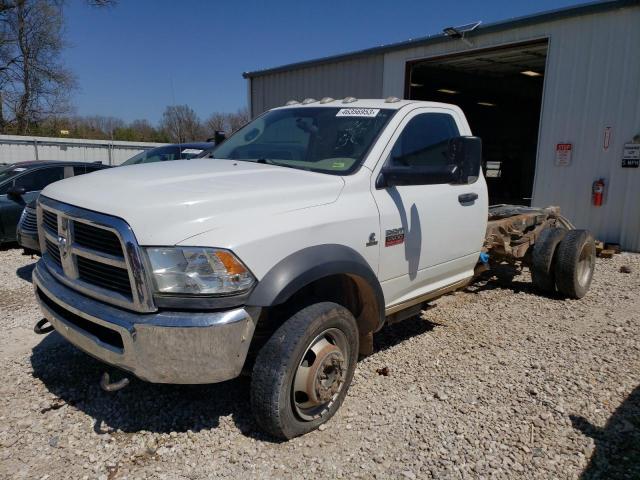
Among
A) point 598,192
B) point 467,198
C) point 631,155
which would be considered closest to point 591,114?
point 631,155

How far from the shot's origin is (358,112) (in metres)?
3.87

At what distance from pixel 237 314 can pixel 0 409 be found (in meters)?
1.99

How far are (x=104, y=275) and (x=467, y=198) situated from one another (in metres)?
2.89

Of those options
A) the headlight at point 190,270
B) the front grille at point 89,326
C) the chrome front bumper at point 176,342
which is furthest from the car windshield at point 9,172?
the headlight at point 190,270

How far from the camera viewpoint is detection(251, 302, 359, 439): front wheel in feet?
9.04

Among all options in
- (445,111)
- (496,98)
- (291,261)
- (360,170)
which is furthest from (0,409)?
(496,98)

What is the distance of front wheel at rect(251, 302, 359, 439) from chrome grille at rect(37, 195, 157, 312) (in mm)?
731

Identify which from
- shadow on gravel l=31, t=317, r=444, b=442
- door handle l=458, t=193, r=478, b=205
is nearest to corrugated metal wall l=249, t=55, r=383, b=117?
door handle l=458, t=193, r=478, b=205

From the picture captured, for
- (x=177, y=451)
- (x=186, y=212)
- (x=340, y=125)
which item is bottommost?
(x=177, y=451)

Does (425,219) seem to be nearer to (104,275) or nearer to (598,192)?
(104,275)

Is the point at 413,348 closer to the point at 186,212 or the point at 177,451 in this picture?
the point at 177,451

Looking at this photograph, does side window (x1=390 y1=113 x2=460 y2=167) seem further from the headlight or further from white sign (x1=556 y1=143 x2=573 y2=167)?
white sign (x1=556 y1=143 x2=573 y2=167)

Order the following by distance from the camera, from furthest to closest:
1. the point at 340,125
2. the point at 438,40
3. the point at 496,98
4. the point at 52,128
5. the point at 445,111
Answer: the point at 52,128 < the point at 496,98 < the point at 438,40 < the point at 445,111 < the point at 340,125

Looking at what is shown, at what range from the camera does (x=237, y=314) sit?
2.53 metres
